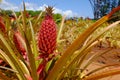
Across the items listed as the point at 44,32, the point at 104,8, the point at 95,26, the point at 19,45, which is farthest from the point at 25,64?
the point at 104,8

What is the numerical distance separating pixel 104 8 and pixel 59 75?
29736 mm

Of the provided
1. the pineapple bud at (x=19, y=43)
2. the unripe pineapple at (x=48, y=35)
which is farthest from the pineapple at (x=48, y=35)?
the pineapple bud at (x=19, y=43)

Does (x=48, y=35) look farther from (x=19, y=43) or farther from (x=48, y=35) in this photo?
(x=19, y=43)

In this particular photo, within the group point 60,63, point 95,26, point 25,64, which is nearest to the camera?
point 95,26

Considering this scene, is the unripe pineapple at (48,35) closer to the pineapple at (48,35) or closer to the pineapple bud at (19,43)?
the pineapple at (48,35)

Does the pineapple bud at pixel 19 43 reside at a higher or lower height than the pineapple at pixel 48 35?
lower

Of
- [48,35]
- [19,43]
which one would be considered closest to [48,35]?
[48,35]

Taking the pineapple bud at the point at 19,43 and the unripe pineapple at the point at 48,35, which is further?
the pineapple bud at the point at 19,43

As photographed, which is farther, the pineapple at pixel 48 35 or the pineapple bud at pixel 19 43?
the pineapple bud at pixel 19 43

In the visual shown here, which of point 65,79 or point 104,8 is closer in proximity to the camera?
point 65,79

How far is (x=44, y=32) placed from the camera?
194cm

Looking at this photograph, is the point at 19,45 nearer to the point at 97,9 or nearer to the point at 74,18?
the point at 74,18

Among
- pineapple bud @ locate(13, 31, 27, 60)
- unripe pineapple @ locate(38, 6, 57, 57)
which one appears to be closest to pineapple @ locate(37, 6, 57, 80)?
unripe pineapple @ locate(38, 6, 57, 57)

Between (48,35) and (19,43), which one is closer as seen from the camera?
(48,35)
